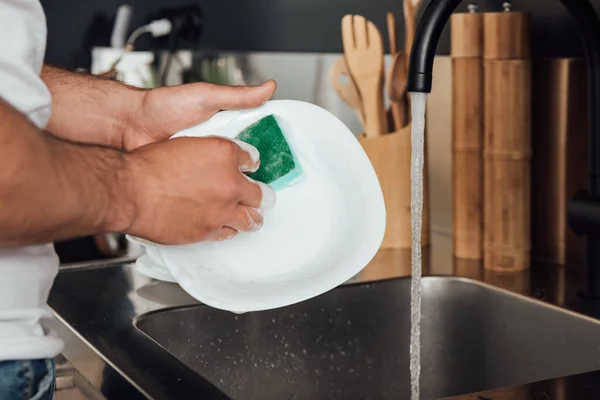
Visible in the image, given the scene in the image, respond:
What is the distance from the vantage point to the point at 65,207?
2.52ft

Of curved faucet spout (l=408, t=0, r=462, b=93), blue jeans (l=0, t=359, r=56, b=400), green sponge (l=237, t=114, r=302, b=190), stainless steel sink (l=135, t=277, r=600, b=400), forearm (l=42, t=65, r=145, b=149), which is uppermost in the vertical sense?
curved faucet spout (l=408, t=0, r=462, b=93)

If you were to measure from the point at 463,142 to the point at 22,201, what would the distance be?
87 cm

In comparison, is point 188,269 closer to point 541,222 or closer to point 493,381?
point 493,381

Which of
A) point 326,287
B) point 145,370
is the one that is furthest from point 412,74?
point 145,370

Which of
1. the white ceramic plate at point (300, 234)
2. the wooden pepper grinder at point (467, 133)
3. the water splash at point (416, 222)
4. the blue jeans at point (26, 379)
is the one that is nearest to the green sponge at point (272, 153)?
the white ceramic plate at point (300, 234)

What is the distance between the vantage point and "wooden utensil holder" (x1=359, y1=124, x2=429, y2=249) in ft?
5.13

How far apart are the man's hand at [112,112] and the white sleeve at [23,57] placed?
7.5 inches

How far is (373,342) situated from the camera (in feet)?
4.58

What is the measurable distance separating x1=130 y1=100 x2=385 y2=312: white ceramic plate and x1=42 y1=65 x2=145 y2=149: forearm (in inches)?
4.7

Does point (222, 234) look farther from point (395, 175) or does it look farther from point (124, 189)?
point (395, 175)

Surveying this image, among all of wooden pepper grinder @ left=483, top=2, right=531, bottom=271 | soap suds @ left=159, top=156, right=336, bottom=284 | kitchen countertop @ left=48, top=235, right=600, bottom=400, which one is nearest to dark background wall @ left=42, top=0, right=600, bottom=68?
wooden pepper grinder @ left=483, top=2, right=531, bottom=271

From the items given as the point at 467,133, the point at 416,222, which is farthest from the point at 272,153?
the point at 467,133

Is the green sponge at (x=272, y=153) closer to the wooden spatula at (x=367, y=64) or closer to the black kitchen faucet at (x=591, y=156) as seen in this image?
the black kitchen faucet at (x=591, y=156)

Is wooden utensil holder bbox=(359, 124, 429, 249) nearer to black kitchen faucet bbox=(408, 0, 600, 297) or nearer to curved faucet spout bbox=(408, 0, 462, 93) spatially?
black kitchen faucet bbox=(408, 0, 600, 297)
